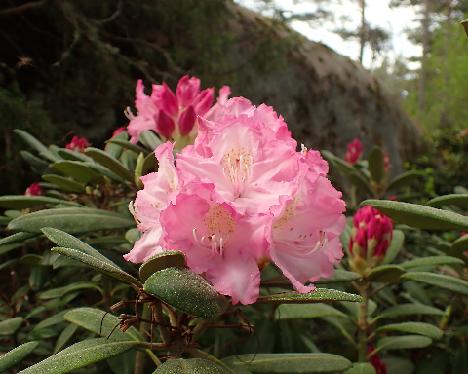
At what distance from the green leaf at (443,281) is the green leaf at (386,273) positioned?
29 millimetres

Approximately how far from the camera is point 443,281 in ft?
3.62

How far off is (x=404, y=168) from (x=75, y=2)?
13.1ft

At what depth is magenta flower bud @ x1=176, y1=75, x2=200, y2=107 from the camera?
1.25 meters

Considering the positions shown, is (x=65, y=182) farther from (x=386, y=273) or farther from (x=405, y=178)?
(x=405, y=178)

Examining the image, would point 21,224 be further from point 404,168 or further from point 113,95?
point 404,168

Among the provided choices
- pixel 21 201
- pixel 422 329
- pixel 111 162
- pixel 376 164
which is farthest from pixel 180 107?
pixel 376 164

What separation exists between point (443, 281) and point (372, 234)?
276mm

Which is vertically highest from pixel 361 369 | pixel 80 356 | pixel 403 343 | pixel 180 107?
pixel 180 107

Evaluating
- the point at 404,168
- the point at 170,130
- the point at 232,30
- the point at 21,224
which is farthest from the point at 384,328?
the point at 404,168

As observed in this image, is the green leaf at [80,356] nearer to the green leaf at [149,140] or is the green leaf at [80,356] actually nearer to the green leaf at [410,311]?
the green leaf at [149,140]

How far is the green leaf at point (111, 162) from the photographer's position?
1.06 m

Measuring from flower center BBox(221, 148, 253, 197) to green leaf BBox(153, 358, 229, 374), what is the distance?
23cm

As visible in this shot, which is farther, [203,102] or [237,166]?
[203,102]

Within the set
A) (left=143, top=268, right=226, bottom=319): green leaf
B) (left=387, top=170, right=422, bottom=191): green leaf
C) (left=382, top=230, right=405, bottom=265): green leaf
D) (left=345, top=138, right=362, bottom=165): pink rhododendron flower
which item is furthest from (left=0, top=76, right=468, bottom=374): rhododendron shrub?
(left=345, top=138, right=362, bottom=165): pink rhododendron flower
